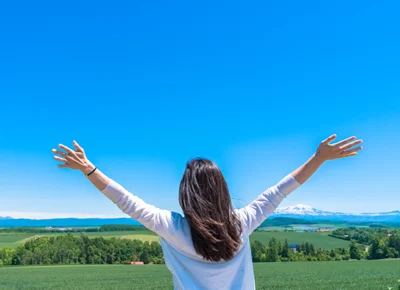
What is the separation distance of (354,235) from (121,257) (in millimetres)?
37728

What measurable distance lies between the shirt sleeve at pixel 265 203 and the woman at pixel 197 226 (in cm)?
8

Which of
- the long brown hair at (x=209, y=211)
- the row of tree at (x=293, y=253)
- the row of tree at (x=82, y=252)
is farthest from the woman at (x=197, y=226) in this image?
the row of tree at (x=82, y=252)

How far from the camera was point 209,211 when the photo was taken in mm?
1924

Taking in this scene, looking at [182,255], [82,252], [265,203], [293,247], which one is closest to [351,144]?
[265,203]

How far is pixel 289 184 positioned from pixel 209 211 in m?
0.51

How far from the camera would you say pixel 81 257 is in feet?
191

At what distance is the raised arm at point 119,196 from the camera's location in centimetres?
191

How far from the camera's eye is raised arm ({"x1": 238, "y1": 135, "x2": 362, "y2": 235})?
213 cm

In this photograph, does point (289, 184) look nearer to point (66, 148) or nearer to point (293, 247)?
point (66, 148)

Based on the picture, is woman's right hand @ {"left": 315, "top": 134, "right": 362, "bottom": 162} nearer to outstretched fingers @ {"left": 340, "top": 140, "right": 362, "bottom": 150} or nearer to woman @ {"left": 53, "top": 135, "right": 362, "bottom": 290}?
outstretched fingers @ {"left": 340, "top": 140, "right": 362, "bottom": 150}

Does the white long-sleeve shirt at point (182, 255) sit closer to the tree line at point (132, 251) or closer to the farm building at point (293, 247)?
the tree line at point (132, 251)

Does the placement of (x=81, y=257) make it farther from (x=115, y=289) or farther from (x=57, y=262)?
(x=115, y=289)

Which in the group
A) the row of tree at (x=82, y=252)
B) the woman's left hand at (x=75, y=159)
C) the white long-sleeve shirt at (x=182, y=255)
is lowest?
the row of tree at (x=82, y=252)

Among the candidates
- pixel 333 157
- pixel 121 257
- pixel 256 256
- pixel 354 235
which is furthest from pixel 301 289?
pixel 354 235
